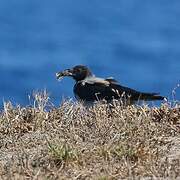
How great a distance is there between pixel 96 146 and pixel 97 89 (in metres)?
4.39

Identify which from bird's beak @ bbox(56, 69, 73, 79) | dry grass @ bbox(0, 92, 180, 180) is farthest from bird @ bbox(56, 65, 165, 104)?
dry grass @ bbox(0, 92, 180, 180)

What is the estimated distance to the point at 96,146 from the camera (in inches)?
215

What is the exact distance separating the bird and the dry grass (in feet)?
4.77

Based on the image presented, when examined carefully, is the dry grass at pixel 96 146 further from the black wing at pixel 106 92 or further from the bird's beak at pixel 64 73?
the bird's beak at pixel 64 73

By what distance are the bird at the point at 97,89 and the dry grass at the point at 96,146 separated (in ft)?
4.77

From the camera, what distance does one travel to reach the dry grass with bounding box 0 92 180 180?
5031 millimetres

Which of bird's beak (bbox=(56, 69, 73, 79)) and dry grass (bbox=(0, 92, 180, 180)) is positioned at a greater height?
bird's beak (bbox=(56, 69, 73, 79))

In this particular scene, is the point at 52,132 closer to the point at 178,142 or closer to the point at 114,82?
the point at 178,142

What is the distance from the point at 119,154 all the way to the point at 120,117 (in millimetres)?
1070

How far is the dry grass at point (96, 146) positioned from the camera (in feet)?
16.5

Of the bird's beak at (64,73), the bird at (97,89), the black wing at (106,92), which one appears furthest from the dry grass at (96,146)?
the bird's beak at (64,73)

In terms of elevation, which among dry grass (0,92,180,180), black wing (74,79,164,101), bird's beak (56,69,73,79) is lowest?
dry grass (0,92,180,180)

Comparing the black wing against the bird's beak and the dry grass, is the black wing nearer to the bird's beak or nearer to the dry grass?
the bird's beak

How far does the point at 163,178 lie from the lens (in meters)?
4.79
